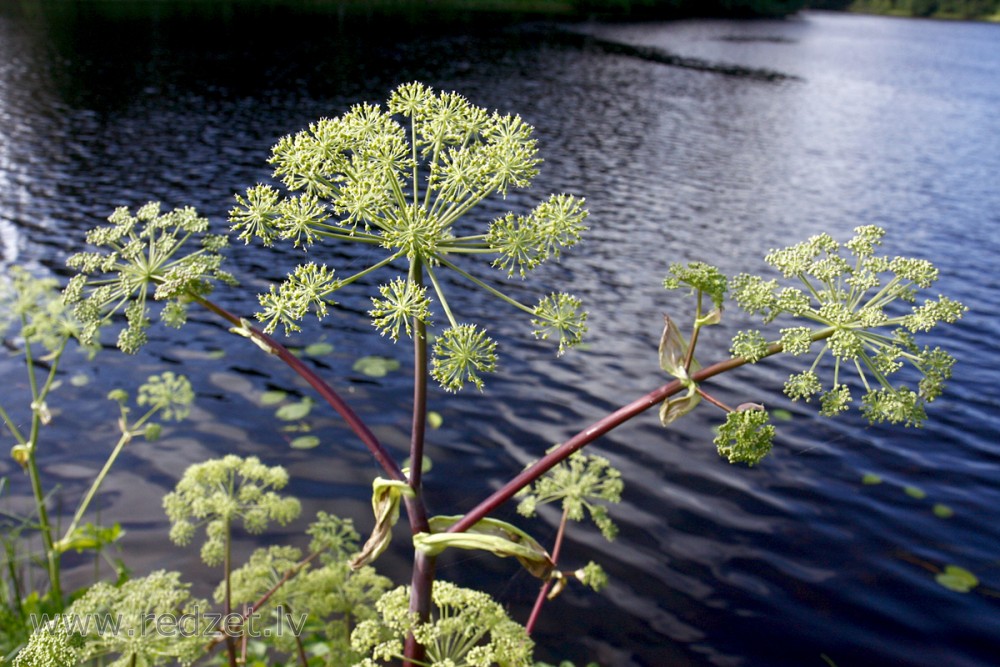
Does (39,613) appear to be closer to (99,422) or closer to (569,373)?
(99,422)

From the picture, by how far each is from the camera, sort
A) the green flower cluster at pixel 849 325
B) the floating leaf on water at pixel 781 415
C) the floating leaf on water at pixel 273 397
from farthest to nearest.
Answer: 1. the floating leaf on water at pixel 781 415
2. the floating leaf on water at pixel 273 397
3. the green flower cluster at pixel 849 325

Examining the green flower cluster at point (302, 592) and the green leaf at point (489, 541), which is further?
the green flower cluster at point (302, 592)

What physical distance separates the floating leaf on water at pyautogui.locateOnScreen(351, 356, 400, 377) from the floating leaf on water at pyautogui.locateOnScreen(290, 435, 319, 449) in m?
1.62

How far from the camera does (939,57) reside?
65750 millimetres

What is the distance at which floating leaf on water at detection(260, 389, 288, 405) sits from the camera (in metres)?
8.50

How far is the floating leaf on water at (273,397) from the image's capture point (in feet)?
27.9

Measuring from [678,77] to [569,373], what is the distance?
37855 millimetres

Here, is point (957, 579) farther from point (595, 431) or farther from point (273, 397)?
point (273, 397)

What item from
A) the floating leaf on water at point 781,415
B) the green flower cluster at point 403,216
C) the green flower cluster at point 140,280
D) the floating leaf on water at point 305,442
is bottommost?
the floating leaf on water at point 305,442

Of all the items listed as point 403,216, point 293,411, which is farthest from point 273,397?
point 403,216

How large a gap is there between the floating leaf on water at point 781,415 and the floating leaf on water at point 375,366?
4681mm

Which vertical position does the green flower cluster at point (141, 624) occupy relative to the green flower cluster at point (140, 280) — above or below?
below

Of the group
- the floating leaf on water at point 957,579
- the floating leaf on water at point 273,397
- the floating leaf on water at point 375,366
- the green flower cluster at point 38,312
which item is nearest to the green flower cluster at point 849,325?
the green flower cluster at point 38,312

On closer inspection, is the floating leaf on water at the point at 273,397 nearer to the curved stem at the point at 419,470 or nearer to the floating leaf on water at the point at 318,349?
the floating leaf on water at the point at 318,349
